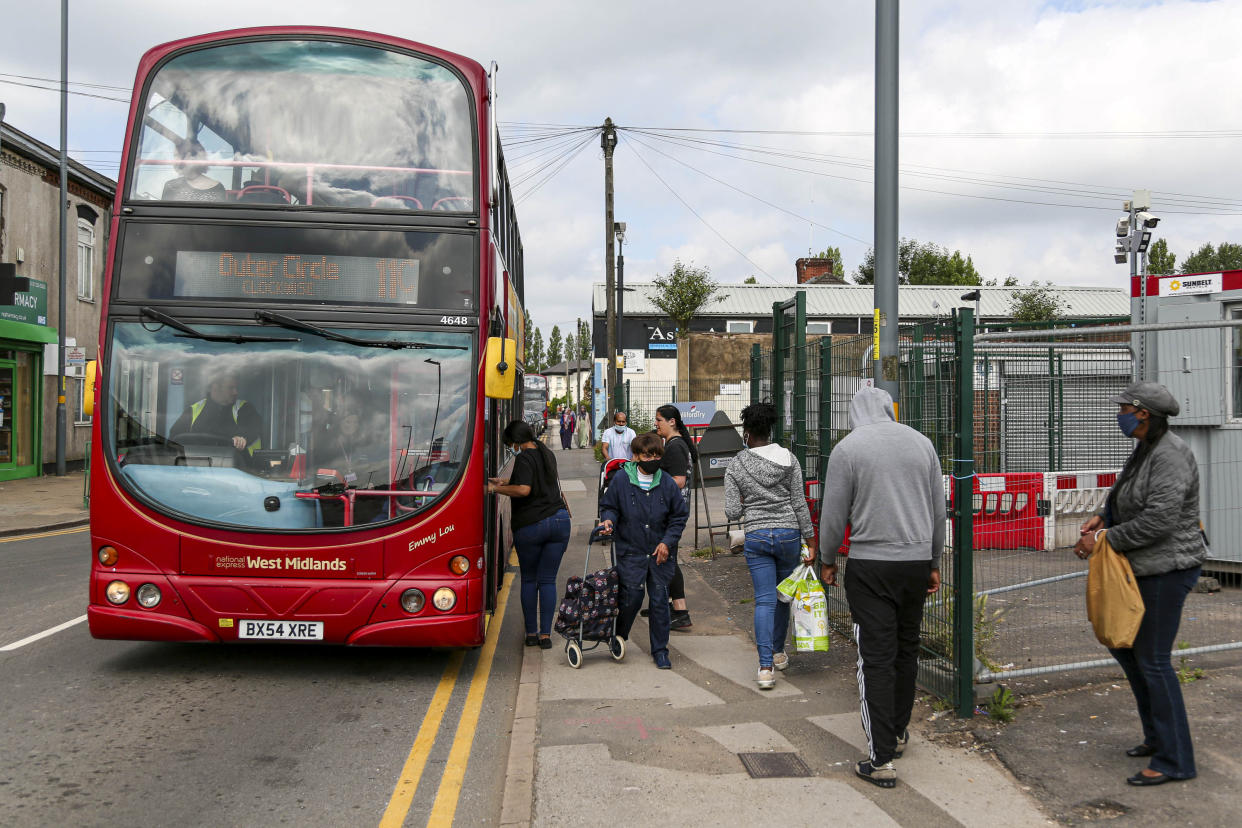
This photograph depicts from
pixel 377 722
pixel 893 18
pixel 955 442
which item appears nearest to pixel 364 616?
pixel 377 722

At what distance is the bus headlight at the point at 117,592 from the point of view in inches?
252

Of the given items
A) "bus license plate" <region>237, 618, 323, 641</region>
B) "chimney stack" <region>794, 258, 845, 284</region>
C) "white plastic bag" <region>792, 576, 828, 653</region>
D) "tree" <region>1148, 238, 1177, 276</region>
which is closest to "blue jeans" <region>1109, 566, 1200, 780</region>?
"white plastic bag" <region>792, 576, 828, 653</region>

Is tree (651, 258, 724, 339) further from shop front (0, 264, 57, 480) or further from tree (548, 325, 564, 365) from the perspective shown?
tree (548, 325, 564, 365)

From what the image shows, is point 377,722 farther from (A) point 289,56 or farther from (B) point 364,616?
(A) point 289,56

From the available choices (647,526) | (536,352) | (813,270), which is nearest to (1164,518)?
(647,526)

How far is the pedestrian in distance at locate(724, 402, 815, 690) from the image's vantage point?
257 inches

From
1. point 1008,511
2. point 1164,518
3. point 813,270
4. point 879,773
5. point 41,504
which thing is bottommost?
point 879,773

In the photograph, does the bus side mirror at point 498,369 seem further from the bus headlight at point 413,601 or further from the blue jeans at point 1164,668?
the blue jeans at point 1164,668

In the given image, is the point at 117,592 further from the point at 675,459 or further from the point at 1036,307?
the point at 1036,307

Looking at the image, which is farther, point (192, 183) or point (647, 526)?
point (647, 526)

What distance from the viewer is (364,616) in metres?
6.45

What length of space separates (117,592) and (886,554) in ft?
15.5

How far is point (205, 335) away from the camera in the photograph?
6.58 metres

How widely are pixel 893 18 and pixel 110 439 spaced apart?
233 inches
